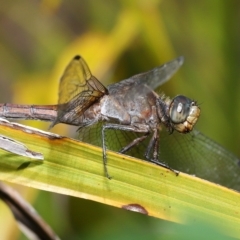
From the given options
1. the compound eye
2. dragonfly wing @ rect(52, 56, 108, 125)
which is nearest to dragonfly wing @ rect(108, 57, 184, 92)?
dragonfly wing @ rect(52, 56, 108, 125)

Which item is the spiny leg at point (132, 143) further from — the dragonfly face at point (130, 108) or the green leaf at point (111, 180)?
the green leaf at point (111, 180)

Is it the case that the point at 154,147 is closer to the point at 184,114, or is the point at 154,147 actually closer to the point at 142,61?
the point at 184,114

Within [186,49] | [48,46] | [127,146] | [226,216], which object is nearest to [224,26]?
[186,49]

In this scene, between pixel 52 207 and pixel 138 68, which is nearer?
pixel 52 207

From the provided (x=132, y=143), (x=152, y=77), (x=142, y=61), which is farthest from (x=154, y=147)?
(x=142, y=61)

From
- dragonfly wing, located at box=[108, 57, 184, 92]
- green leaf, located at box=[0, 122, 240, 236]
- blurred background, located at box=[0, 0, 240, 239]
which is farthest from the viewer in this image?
blurred background, located at box=[0, 0, 240, 239]

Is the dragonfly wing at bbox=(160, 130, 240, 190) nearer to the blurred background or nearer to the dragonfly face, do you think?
the dragonfly face

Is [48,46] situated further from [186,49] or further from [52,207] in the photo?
[52,207]
